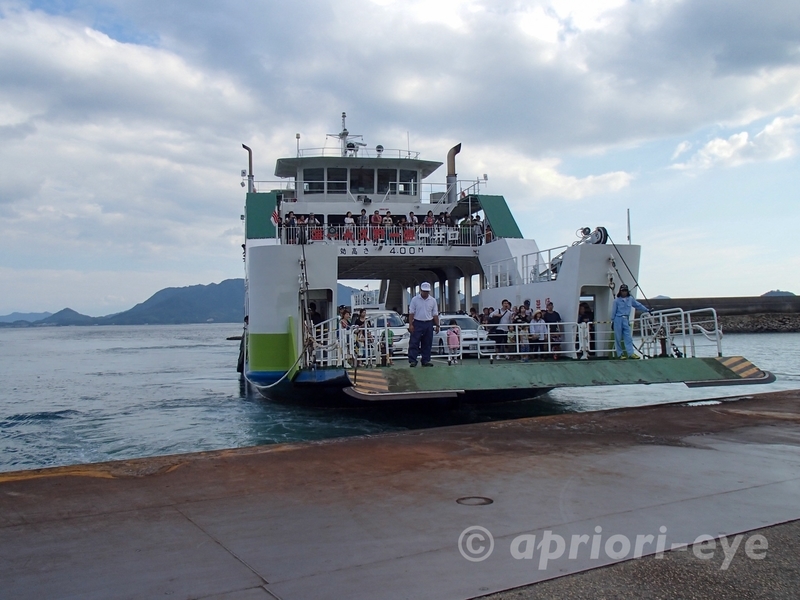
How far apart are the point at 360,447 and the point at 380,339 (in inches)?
186

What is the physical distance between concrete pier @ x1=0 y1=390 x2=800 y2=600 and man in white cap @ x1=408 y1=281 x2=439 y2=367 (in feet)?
10.5

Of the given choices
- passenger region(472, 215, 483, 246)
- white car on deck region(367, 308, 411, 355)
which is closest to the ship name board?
white car on deck region(367, 308, 411, 355)

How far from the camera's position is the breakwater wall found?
195 feet

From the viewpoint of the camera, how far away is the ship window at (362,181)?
2203 centimetres

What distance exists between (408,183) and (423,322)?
1217 cm

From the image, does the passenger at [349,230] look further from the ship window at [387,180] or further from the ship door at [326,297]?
the ship window at [387,180]

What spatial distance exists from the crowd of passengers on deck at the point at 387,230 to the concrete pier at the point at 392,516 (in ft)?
34.9

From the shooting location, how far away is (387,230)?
1794 cm

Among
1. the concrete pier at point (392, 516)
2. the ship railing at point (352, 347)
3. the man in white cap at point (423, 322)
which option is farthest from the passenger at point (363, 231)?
the concrete pier at point (392, 516)

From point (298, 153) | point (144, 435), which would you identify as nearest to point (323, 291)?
point (144, 435)

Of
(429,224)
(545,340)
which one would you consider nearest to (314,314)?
A: (545,340)

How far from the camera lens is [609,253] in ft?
43.2

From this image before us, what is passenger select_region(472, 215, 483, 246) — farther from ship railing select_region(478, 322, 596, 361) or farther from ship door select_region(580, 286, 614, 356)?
ship door select_region(580, 286, 614, 356)

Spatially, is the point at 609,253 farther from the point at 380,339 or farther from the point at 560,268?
the point at 380,339
